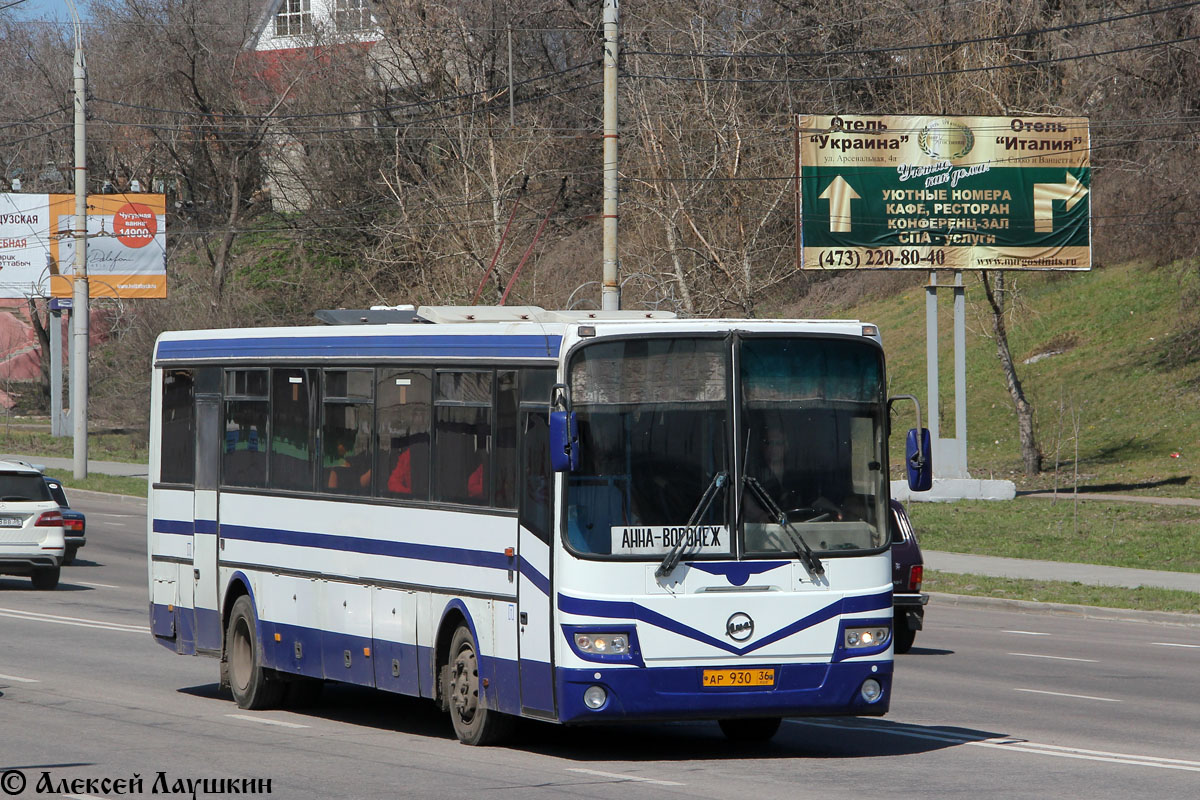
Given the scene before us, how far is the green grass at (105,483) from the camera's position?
40.9m

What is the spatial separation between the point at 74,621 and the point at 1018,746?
1258cm

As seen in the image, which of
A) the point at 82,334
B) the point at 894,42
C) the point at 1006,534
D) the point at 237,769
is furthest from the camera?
the point at 894,42

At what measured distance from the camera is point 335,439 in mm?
12625

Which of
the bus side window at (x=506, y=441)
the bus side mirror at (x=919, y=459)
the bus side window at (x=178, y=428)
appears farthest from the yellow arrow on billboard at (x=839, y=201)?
the bus side window at (x=506, y=441)

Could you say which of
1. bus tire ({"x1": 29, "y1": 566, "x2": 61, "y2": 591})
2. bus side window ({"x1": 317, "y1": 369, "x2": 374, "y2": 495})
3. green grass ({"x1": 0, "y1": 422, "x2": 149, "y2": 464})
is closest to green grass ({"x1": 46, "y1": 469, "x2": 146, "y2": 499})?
green grass ({"x1": 0, "y1": 422, "x2": 149, "y2": 464})

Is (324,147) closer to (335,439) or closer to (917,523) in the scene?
(917,523)

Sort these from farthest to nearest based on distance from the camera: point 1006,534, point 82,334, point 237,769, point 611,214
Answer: point 82,334 → point 1006,534 → point 611,214 → point 237,769

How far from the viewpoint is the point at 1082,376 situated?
45125 millimetres

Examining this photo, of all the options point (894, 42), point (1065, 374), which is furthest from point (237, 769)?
point (894, 42)

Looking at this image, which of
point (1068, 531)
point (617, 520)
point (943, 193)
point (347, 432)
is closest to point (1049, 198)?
point (943, 193)

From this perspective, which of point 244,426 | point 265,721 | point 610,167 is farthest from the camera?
point 610,167

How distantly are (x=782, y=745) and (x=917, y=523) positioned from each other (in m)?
22.2

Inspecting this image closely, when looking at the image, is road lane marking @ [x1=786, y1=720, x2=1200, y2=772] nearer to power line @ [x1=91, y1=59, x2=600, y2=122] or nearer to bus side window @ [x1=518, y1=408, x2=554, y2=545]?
bus side window @ [x1=518, y1=408, x2=554, y2=545]

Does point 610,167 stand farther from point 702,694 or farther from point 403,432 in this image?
point 702,694
